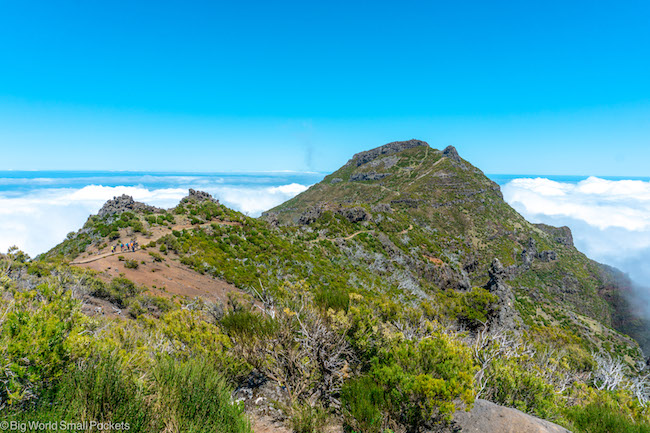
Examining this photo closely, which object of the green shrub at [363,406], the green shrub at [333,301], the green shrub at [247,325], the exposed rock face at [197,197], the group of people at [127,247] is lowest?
the group of people at [127,247]

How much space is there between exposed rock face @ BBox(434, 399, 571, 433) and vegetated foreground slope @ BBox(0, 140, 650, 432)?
0.35 ft

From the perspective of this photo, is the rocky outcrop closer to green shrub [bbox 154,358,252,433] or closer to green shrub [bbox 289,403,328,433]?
green shrub [bbox 289,403,328,433]

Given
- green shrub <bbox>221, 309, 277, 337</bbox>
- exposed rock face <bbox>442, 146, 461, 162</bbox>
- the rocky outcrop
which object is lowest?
the rocky outcrop

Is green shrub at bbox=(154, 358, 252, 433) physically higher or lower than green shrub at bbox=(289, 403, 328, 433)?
higher

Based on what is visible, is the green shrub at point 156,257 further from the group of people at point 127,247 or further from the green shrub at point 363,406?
the green shrub at point 363,406

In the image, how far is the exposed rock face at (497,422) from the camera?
16.7 feet

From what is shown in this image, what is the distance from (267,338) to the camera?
687cm

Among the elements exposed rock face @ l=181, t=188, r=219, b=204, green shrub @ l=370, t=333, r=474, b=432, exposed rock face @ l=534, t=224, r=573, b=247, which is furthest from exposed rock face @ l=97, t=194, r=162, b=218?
exposed rock face @ l=534, t=224, r=573, b=247

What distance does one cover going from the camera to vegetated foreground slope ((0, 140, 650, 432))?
4.30m

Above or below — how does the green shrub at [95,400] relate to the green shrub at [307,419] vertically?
above

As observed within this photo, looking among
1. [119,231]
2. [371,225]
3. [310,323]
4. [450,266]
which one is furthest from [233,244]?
[450,266]

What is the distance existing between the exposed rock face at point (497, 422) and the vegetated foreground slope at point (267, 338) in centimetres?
11

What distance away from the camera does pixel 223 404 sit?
4422mm

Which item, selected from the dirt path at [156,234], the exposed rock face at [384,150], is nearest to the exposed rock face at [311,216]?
the dirt path at [156,234]
